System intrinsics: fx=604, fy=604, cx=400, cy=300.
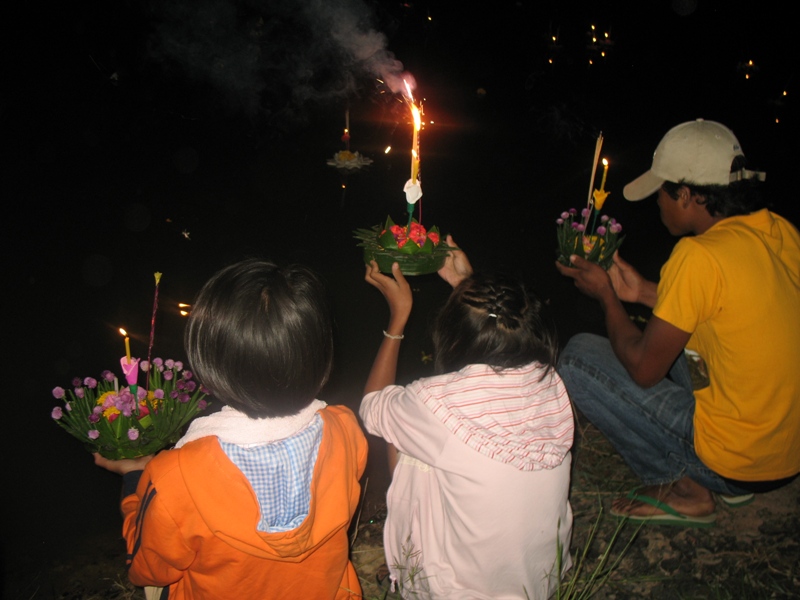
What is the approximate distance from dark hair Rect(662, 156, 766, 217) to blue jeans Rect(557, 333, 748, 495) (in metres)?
0.61

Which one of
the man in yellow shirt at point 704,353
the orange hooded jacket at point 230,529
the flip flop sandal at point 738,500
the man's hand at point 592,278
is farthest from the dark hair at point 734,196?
the orange hooded jacket at point 230,529

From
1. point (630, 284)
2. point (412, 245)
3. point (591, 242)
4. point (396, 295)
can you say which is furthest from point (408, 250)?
point (630, 284)

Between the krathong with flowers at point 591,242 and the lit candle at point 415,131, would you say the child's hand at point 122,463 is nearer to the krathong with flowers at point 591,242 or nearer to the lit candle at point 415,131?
the lit candle at point 415,131

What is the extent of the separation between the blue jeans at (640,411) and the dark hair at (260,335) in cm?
142

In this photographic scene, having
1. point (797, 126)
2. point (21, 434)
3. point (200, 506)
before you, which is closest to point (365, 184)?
point (21, 434)

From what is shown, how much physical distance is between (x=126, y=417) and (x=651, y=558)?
185cm

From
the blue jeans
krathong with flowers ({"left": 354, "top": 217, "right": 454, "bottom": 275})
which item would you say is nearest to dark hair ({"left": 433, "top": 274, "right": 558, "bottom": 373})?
krathong with flowers ({"left": 354, "top": 217, "right": 454, "bottom": 275})

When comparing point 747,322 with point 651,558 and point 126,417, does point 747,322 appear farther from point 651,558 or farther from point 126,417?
point 126,417

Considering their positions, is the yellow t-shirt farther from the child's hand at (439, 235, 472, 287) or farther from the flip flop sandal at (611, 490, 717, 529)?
the child's hand at (439, 235, 472, 287)

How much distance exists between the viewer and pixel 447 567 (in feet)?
5.01

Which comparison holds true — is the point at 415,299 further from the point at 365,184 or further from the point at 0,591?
the point at 0,591

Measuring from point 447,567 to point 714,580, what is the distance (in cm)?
112

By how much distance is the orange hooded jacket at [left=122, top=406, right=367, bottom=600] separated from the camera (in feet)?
3.89

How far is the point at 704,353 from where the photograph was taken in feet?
6.66
